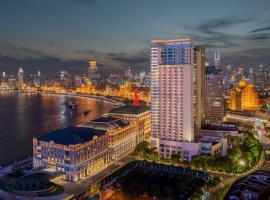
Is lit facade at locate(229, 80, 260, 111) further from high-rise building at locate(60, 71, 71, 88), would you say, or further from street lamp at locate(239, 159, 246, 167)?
high-rise building at locate(60, 71, 71, 88)

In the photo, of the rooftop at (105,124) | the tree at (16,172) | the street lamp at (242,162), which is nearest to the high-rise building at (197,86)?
the rooftop at (105,124)

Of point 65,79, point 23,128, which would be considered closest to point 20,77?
point 65,79

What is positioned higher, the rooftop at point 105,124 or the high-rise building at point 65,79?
the high-rise building at point 65,79

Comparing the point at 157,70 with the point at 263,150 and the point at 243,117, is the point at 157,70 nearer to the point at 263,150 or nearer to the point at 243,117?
the point at 263,150

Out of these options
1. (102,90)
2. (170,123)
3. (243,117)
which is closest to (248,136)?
(170,123)

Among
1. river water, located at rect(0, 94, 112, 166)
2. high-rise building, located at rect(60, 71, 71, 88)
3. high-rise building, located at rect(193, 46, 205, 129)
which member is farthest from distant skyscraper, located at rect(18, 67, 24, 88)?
high-rise building, located at rect(193, 46, 205, 129)

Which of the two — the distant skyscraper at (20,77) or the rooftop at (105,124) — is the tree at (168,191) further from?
the distant skyscraper at (20,77)

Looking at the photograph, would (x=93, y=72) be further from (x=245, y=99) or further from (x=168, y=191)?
(x=168, y=191)
